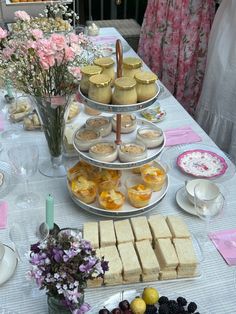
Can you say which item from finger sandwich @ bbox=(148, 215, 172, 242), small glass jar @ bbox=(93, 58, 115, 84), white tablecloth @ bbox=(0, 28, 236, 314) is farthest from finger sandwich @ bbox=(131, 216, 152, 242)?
small glass jar @ bbox=(93, 58, 115, 84)

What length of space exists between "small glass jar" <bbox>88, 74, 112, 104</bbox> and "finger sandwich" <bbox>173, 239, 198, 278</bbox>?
446mm

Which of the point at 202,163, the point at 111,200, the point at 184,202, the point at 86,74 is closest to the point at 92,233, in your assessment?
the point at 111,200

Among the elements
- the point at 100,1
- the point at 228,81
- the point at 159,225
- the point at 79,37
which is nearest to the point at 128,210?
the point at 159,225

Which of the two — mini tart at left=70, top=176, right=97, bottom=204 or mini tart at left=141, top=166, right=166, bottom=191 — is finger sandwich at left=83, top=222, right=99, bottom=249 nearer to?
mini tart at left=70, top=176, right=97, bottom=204

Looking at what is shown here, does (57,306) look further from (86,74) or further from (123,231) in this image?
(86,74)

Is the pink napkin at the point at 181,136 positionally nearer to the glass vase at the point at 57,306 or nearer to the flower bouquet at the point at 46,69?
the flower bouquet at the point at 46,69

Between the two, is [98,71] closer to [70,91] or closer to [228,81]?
[70,91]

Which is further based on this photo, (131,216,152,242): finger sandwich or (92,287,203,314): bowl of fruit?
(131,216,152,242): finger sandwich

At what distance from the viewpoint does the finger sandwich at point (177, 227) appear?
109 centimetres

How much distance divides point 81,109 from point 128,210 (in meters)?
0.75

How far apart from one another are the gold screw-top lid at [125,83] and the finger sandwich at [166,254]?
0.43 m

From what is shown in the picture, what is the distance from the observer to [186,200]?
1.31m

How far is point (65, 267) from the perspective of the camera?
80cm

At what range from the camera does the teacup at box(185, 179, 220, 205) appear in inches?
50.5
